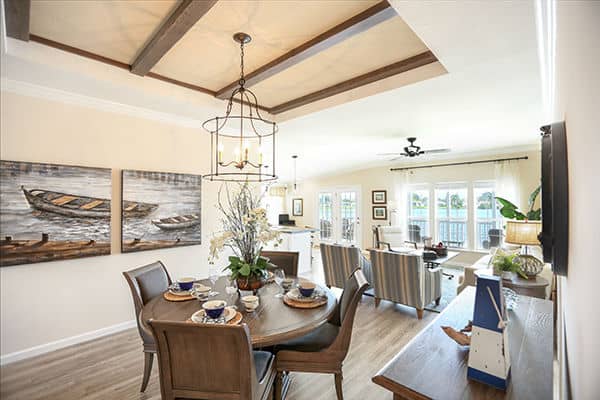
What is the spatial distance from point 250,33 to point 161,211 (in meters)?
2.20

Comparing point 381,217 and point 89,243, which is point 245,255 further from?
point 381,217

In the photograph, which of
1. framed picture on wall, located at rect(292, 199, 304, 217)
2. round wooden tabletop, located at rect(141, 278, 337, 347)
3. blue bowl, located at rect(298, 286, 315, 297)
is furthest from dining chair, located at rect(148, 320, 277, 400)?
framed picture on wall, located at rect(292, 199, 304, 217)

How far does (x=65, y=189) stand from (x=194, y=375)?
237 centimetres

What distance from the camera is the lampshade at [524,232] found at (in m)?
2.46

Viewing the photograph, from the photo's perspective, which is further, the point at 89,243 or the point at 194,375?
the point at 89,243

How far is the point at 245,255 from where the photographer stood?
210 centimetres

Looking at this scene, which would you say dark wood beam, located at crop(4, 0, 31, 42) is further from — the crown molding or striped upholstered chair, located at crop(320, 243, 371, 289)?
striped upholstered chair, located at crop(320, 243, 371, 289)

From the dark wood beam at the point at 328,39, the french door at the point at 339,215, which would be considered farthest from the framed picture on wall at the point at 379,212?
the dark wood beam at the point at 328,39

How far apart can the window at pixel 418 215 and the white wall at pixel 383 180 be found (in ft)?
1.12

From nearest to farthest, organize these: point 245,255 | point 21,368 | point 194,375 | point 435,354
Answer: point 435,354, point 194,375, point 245,255, point 21,368

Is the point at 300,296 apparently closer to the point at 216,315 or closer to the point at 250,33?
the point at 216,315

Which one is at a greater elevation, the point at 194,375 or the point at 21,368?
the point at 194,375

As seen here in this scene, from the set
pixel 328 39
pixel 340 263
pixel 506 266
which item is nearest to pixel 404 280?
pixel 340 263

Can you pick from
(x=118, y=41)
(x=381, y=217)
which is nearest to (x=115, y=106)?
(x=118, y=41)
